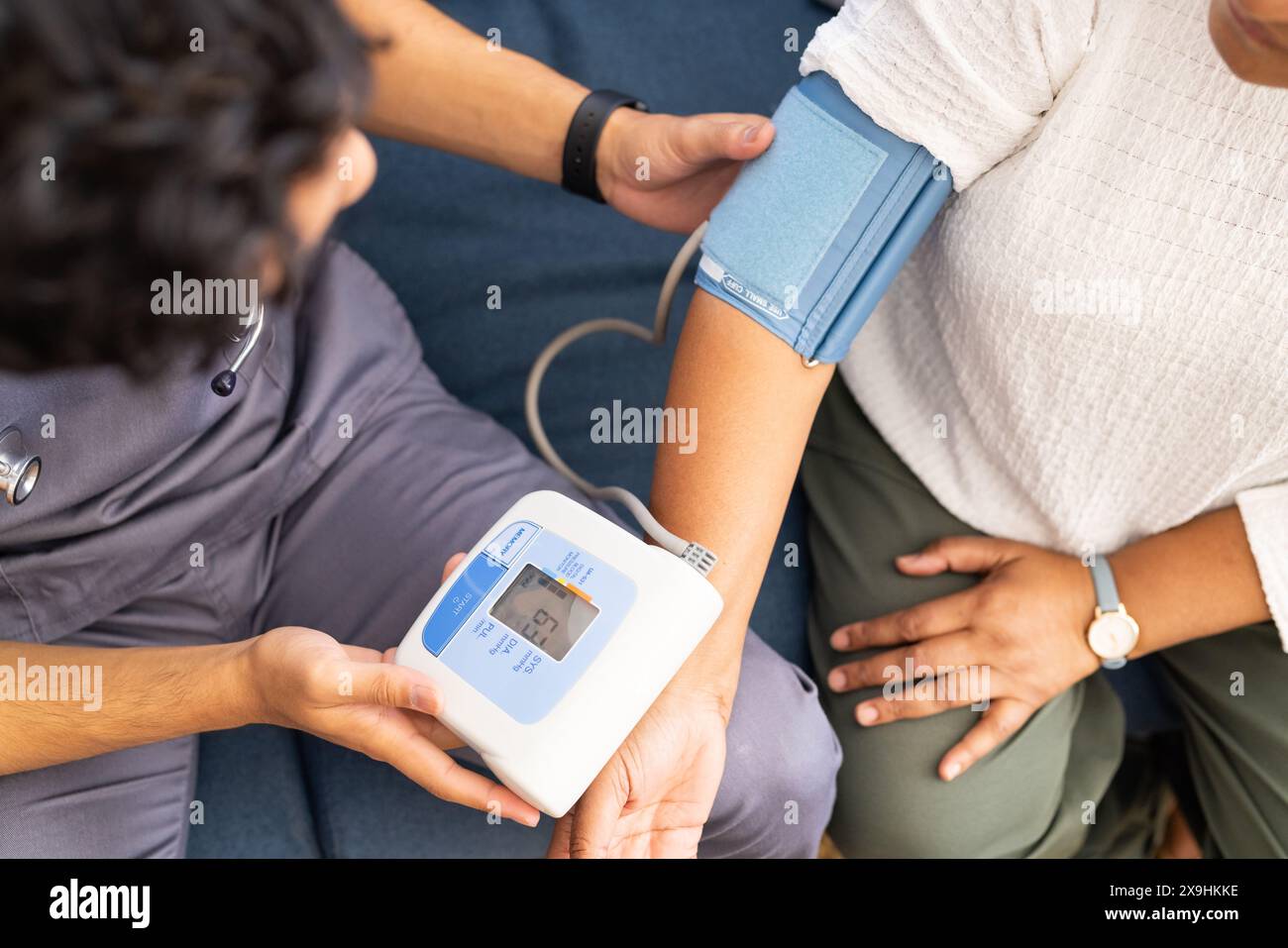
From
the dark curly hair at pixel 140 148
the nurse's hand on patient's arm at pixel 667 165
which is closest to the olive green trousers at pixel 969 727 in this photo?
the nurse's hand on patient's arm at pixel 667 165

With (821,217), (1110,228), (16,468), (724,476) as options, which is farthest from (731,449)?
(16,468)

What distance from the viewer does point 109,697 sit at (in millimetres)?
779

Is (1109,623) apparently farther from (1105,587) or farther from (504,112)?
(504,112)

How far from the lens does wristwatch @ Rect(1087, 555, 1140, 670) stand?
0.96 metres

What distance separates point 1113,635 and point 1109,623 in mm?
13

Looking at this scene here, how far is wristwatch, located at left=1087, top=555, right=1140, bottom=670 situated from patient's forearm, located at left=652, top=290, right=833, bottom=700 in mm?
343

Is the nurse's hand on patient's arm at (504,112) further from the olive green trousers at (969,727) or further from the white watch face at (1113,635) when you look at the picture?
the white watch face at (1113,635)

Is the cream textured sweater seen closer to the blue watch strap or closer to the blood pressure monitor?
the blue watch strap

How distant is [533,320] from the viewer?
1155mm

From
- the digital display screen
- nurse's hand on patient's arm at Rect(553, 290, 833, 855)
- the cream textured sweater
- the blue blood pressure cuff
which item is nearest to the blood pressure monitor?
the digital display screen

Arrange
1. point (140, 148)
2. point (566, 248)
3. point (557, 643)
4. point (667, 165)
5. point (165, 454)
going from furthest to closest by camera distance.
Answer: point (566, 248)
point (667, 165)
point (165, 454)
point (557, 643)
point (140, 148)

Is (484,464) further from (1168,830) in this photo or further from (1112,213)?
(1168,830)
